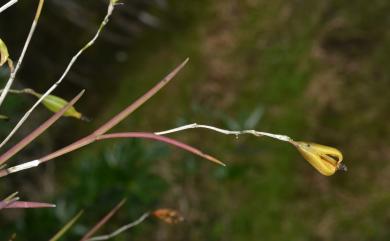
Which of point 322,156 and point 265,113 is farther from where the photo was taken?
point 265,113

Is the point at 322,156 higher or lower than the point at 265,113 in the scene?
lower

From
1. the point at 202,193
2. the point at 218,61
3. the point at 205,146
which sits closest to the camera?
the point at 202,193

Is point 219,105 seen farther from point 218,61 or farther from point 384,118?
point 384,118

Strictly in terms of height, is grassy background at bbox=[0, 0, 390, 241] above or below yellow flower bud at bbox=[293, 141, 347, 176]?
above

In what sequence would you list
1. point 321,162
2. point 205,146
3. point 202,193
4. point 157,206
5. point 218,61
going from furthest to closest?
point 218,61
point 205,146
point 202,193
point 157,206
point 321,162

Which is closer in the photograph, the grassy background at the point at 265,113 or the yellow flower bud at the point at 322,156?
the yellow flower bud at the point at 322,156

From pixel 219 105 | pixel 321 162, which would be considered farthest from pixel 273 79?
pixel 321 162

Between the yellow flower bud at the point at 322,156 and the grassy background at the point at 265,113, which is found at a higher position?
the grassy background at the point at 265,113

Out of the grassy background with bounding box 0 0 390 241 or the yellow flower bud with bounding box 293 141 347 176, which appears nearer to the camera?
the yellow flower bud with bounding box 293 141 347 176
